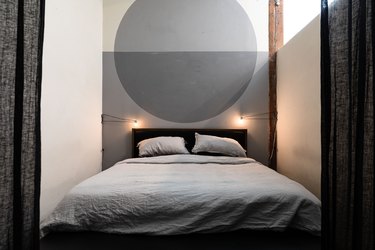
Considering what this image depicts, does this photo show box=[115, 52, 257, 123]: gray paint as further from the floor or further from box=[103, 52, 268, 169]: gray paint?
the floor

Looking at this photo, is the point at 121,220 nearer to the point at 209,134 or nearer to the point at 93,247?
the point at 93,247

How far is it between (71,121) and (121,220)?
1518 mm

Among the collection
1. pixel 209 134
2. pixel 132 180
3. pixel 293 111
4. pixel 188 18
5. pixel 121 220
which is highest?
pixel 188 18

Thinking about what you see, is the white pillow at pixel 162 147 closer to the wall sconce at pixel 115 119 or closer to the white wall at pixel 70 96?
the wall sconce at pixel 115 119

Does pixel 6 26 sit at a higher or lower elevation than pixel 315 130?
higher

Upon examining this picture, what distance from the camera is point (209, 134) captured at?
3693 millimetres

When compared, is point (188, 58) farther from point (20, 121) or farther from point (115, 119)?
point (20, 121)

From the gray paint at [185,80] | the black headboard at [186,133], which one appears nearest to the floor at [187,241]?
the black headboard at [186,133]

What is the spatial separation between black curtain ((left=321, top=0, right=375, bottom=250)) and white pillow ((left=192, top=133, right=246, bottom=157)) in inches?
81.9

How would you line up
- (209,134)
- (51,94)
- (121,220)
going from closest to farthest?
(121,220) → (51,94) → (209,134)

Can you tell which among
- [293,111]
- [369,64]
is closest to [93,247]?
[369,64]

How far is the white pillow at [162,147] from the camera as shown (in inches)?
130

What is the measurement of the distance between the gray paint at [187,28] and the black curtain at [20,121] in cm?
292

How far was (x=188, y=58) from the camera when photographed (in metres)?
3.77
